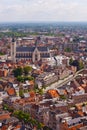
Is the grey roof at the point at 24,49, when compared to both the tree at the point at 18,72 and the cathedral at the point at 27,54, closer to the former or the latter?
the cathedral at the point at 27,54

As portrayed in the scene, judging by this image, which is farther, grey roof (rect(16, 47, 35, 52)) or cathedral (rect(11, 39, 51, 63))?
grey roof (rect(16, 47, 35, 52))

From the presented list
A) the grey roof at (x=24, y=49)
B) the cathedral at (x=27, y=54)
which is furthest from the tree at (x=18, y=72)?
the grey roof at (x=24, y=49)

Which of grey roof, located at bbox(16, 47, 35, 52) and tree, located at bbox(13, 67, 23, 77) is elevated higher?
grey roof, located at bbox(16, 47, 35, 52)

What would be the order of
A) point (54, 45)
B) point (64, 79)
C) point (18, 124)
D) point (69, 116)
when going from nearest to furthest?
point (18, 124) < point (69, 116) < point (64, 79) < point (54, 45)

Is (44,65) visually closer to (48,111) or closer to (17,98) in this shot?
(17,98)

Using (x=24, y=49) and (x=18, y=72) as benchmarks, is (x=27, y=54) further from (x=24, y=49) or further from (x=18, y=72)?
(x=18, y=72)

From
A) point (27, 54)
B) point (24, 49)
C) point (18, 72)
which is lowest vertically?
point (27, 54)

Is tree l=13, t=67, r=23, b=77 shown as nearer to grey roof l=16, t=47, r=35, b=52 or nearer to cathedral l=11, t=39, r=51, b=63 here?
cathedral l=11, t=39, r=51, b=63

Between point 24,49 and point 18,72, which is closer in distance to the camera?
point 18,72

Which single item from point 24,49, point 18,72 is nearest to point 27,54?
point 24,49

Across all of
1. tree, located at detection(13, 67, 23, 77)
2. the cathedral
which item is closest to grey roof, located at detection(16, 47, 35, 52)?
the cathedral

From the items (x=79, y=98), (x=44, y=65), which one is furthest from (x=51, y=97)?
(x=44, y=65)
